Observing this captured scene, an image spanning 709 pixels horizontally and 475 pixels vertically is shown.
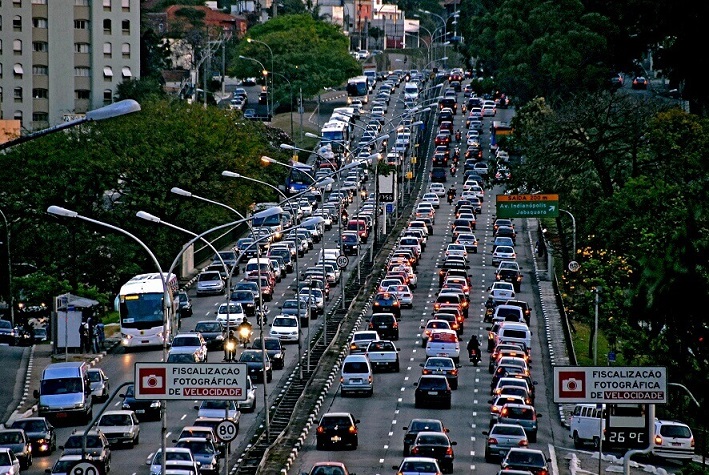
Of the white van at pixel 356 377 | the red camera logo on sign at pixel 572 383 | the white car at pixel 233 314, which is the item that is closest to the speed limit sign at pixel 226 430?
the red camera logo on sign at pixel 572 383

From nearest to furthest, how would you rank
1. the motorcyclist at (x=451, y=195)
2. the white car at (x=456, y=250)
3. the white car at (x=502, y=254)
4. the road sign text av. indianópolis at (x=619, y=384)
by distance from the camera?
the road sign text av. indianópolis at (x=619, y=384) → the white car at (x=456, y=250) → the white car at (x=502, y=254) → the motorcyclist at (x=451, y=195)

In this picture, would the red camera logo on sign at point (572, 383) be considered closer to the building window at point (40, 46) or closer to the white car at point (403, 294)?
the white car at point (403, 294)

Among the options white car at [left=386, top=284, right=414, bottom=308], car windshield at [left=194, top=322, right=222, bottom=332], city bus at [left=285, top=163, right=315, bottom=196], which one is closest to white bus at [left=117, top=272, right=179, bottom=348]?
car windshield at [left=194, top=322, right=222, bottom=332]

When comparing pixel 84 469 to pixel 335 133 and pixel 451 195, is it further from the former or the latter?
pixel 335 133

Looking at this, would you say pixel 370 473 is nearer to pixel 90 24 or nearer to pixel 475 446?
pixel 475 446

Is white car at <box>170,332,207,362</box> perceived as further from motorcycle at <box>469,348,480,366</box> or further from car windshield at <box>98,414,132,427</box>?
car windshield at <box>98,414,132,427</box>
